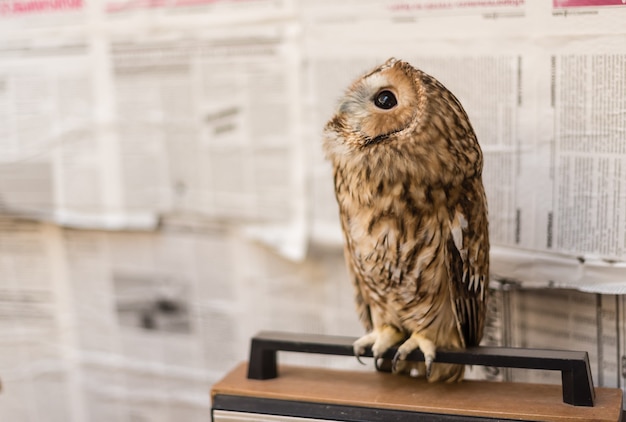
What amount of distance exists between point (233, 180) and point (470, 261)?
45 cm

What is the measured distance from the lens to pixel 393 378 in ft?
2.36

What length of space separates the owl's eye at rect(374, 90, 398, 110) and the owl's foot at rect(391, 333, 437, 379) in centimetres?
24

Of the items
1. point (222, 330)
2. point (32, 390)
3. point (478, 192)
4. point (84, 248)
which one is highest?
point (478, 192)

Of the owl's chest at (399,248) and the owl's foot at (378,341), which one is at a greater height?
the owl's chest at (399,248)

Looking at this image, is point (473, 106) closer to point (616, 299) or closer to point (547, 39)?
point (547, 39)

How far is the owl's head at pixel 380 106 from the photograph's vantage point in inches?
23.2

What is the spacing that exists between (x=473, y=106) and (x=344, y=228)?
252mm

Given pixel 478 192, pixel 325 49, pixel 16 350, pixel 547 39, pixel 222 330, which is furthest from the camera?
pixel 16 350

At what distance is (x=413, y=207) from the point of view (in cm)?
62

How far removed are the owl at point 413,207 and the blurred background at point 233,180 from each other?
170 mm

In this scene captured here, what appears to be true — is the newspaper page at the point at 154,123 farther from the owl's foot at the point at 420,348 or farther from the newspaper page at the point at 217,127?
the owl's foot at the point at 420,348

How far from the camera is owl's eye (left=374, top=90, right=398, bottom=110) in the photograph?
603 millimetres

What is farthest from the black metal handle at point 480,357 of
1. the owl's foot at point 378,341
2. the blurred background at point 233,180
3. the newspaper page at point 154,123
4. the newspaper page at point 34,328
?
the newspaper page at point 34,328

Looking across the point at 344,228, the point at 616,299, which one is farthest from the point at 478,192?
the point at 616,299
